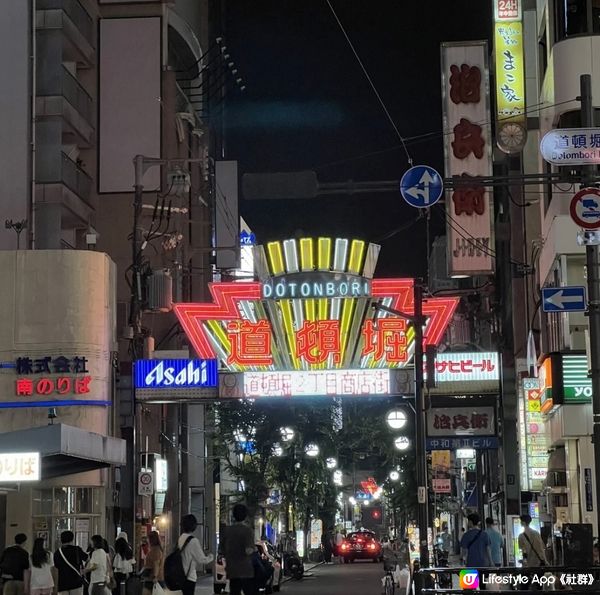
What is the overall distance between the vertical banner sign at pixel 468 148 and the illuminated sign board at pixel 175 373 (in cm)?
758

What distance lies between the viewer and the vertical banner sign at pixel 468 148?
33844mm

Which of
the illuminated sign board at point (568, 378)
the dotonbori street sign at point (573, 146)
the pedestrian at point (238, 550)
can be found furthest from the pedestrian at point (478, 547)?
the dotonbori street sign at point (573, 146)

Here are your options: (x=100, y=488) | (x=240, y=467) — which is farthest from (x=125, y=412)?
(x=240, y=467)

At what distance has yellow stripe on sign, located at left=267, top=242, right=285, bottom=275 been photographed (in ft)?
121

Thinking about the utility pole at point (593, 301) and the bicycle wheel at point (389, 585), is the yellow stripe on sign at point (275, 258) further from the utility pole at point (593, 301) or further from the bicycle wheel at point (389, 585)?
the utility pole at point (593, 301)

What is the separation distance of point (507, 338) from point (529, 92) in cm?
1731

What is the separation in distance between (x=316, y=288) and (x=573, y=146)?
19170 millimetres

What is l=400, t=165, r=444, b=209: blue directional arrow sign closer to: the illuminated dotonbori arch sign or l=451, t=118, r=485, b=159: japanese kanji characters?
l=451, t=118, r=485, b=159: japanese kanji characters

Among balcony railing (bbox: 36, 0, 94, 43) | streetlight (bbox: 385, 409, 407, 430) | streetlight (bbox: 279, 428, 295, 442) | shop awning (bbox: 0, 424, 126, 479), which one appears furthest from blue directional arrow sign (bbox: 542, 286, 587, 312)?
streetlight (bbox: 279, 428, 295, 442)

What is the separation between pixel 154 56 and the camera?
50.6m

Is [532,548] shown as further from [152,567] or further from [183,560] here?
[183,560]

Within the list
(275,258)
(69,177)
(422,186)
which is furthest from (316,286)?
(422,186)

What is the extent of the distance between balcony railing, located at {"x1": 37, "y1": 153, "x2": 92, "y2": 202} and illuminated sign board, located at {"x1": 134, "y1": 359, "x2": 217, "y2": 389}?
8.32 meters

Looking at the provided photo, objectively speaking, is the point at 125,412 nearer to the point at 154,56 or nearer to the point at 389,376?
the point at 389,376
